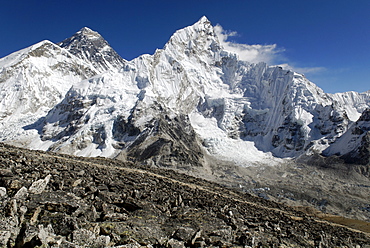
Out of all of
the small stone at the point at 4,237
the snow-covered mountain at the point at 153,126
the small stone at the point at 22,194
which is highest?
the snow-covered mountain at the point at 153,126

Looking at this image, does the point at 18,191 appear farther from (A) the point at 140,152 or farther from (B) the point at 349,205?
(A) the point at 140,152

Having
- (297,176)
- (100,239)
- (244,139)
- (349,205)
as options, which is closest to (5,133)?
(244,139)

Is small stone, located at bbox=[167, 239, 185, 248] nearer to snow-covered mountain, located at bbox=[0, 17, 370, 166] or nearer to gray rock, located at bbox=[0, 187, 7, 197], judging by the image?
gray rock, located at bbox=[0, 187, 7, 197]

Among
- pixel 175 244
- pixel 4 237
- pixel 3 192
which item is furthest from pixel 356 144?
pixel 4 237

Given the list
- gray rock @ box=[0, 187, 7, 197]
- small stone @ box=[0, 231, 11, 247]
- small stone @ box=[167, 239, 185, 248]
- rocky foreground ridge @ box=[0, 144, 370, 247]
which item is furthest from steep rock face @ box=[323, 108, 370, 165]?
small stone @ box=[0, 231, 11, 247]

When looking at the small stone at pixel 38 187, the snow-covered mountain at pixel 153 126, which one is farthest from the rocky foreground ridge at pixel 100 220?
the snow-covered mountain at pixel 153 126

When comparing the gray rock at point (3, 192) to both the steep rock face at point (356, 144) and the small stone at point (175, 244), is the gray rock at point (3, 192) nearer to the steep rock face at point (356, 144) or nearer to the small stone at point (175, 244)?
the small stone at point (175, 244)

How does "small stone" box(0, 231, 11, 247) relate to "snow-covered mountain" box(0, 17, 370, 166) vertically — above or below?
below

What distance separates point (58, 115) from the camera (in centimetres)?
18088

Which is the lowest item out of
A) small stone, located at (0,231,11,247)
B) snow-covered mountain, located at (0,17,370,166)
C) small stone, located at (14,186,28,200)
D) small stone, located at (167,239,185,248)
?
small stone, located at (167,239,185,248)

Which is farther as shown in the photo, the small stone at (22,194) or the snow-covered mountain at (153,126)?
the snow-covered mountain at (153,126)

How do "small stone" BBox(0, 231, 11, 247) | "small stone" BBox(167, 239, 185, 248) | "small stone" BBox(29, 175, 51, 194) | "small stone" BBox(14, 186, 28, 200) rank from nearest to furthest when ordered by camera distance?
"small stone" BBox(0, 231, 11, 247) < "small stone" BBox(167, 239, 185, 248) < "small stone" BBox(14, 186, 28, 200) < "small stone" BBox(29, 175, 51, 194)

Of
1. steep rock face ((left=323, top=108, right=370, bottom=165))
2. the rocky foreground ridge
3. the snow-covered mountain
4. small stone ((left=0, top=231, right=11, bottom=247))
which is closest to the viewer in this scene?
small stone ((left=0, top=231, right=11, bottom=247))

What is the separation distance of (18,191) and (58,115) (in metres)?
183
